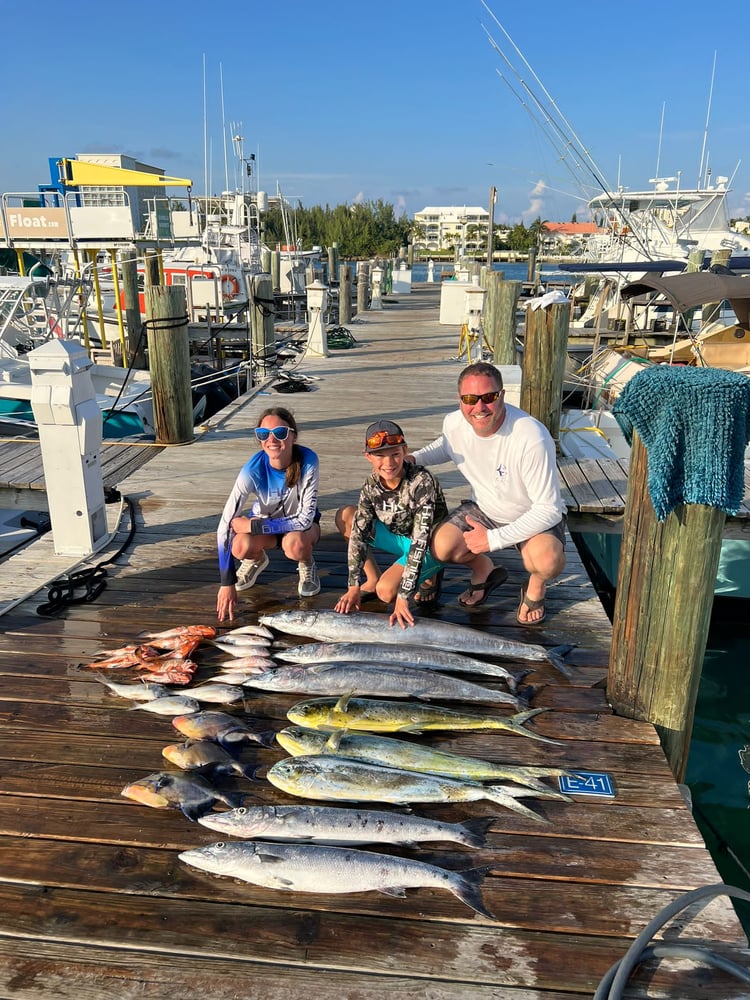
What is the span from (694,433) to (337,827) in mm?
2001

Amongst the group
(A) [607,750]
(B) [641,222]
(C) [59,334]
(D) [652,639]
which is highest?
(B) [641,222]

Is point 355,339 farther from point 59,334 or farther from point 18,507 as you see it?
point 18,507

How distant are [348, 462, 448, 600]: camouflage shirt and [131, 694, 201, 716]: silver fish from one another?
113cm

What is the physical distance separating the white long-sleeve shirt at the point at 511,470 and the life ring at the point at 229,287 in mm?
18896

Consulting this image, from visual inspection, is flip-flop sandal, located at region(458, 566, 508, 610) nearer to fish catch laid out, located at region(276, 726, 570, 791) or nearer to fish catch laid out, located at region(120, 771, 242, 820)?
fish catch laid out, located at region(276, 726, 570, 791)

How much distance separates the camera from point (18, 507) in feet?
20.1

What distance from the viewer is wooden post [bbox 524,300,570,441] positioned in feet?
21.2

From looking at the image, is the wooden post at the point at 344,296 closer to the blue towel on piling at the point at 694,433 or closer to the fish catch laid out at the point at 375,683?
the fish catch laid out at the point at 375,683

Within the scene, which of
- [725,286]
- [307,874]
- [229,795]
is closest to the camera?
[307,874]

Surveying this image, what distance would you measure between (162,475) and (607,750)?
189 inches

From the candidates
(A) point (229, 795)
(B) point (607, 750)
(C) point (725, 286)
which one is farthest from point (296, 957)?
(C) point (725, 286)

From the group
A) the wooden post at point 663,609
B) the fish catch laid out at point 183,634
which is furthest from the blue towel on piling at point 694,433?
the fish catch laid out at point 183,634

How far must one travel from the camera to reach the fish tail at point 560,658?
3.52 meters

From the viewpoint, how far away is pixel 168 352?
6957mm
